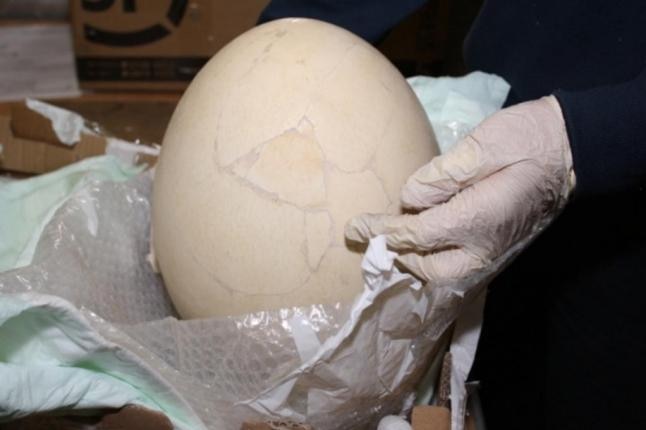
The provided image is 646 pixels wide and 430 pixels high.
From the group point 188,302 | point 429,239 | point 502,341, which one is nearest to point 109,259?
point 188,302

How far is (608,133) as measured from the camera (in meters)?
0.64

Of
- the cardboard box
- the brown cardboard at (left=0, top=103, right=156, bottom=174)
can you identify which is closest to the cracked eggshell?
the brown cardboard at (left=0, top=103, right=156, bottom=174)

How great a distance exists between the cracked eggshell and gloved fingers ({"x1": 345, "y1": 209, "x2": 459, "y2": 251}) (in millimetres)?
29

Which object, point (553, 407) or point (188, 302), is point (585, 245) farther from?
point (188, 302)

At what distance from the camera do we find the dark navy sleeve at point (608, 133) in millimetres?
639

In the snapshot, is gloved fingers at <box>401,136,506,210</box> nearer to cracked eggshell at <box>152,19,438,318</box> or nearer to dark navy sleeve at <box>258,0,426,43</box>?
cracked eggshell at <box>152,19,438,318</box>

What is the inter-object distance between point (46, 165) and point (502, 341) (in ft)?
2.32

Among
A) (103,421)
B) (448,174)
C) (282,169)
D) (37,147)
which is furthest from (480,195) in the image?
(37,147)

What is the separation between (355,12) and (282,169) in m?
0.43

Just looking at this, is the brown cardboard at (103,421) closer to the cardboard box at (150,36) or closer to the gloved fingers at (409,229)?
the gloved fingers at (409,229)

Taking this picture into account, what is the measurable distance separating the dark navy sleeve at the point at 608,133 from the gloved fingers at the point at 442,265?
132 millimetres

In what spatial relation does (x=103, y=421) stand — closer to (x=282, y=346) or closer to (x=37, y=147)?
(x=282, y=346)

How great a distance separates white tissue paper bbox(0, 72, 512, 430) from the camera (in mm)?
620

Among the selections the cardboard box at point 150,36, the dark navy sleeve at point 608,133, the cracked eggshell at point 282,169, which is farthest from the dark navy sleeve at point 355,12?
the cardboard box at point 150,36
